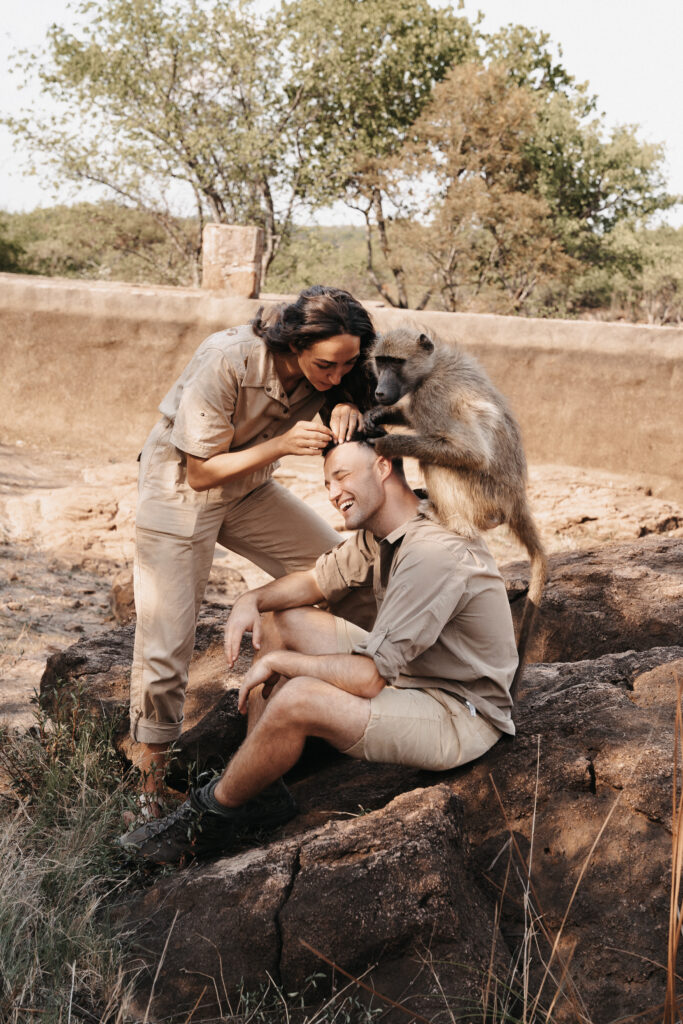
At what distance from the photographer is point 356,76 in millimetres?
17906

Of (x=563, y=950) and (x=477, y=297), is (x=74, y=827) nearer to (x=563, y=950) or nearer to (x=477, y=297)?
(x=563, y=950)

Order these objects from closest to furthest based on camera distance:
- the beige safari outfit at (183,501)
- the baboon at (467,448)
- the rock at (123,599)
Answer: the beige safari outfit at (183,501) < the baboon at (467,448) < the rock at (123,599)

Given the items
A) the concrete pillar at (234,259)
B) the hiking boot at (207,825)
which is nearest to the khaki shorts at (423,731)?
the hiking boot at (207,825)

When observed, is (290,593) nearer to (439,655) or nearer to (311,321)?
(439,655)

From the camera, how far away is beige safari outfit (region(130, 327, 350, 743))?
3012mm

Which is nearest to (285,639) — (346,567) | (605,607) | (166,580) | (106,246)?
(346,567)

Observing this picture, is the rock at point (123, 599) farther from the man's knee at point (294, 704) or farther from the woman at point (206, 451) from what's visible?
the man's knee at point (294, 704)

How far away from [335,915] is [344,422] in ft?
4.82

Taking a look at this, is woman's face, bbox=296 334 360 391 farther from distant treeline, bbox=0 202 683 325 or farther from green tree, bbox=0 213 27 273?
distant treeline, bbox=0 202 683 325

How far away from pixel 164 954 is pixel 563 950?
0.84 metres

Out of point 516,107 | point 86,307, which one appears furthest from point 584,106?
point 86,307

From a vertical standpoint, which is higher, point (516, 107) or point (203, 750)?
point (516, 107)

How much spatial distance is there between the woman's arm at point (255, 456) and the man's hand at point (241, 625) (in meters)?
0.37

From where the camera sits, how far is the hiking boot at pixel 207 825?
248 centimetres
